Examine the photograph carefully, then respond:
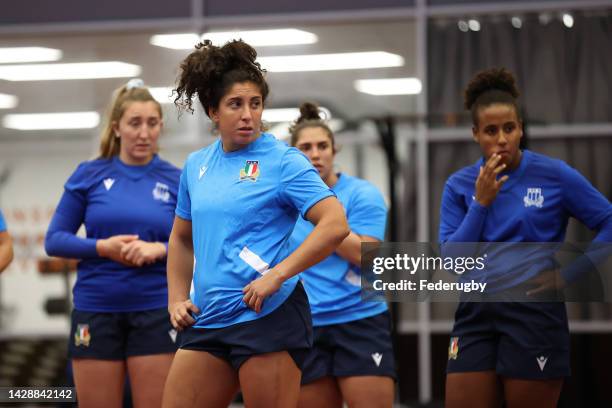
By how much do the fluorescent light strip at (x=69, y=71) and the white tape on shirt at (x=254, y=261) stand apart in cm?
463

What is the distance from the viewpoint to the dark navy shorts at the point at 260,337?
3537 mm

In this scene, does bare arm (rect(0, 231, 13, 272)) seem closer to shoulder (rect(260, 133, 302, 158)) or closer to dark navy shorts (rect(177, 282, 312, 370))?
dark navy shorts (rect(177, 282, 312, 370))

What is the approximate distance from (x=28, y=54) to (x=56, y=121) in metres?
0.59

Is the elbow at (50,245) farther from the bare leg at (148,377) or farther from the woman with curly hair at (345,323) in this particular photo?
the woman with curly hair at (345,323)

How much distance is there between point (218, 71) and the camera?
3775mm

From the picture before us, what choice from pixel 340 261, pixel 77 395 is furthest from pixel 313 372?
pixel 77 395

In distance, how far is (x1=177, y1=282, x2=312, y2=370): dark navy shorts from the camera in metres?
3.54

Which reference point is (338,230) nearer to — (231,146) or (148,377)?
(231,146)

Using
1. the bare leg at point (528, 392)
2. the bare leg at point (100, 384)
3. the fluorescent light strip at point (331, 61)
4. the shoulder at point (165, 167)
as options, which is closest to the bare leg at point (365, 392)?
the bare leg at point (528, 392)

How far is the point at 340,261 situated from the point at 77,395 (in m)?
1.40

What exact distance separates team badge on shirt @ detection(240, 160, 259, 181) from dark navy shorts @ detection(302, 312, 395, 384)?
5.10ft

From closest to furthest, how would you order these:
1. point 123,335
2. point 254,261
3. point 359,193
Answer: point 254,261 → point 123,335 → point 359,193

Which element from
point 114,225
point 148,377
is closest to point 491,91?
point 114,225

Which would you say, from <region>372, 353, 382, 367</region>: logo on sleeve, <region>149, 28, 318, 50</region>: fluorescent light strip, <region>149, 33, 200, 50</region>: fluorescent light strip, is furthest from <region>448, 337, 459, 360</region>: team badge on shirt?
<region>149, 33, 200, 50</region>: fluorescent light strip
